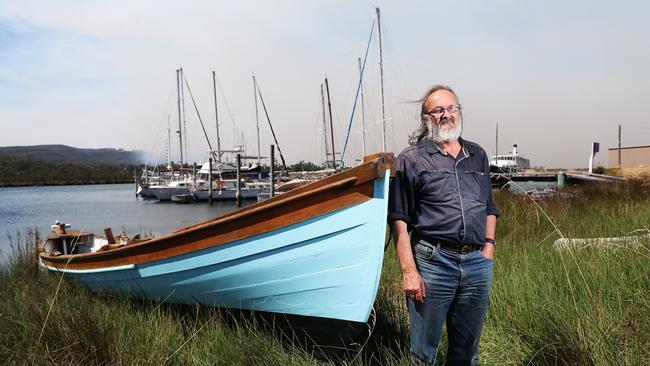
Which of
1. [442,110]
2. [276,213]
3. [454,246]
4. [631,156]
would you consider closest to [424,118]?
[442,110]

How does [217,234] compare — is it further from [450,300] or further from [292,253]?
[450,300]

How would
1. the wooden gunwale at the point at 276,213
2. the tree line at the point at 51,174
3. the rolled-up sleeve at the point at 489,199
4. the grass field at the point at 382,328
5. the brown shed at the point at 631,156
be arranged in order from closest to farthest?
the rolled-up sleeve at the point at 489,199
the grass field at the point at 382,328
the wooden gunwale at the point at 276,213
the brown shed at the point at 631,156
the tree line at the point at 51,174

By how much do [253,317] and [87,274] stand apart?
286 centimetres

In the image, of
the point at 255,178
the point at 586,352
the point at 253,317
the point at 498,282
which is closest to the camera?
the point at 586,352

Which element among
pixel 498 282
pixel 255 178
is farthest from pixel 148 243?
pixel 255 178

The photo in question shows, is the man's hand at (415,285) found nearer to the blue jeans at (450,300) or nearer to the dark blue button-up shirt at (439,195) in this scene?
the blue jeans at (450,300)

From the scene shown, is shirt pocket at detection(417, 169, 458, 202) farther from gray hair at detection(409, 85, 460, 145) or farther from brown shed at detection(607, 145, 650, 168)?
brown shed at detection(607, 145, 650, 168)

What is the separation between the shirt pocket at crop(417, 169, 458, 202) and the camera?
93.4 inches

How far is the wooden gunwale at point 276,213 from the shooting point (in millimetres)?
3191

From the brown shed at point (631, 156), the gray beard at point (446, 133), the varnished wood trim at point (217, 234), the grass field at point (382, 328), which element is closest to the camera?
the gray beard at point (446, 133)

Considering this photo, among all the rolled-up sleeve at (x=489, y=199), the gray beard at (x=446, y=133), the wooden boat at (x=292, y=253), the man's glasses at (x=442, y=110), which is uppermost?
the man's glasses at (x=442, y=110)

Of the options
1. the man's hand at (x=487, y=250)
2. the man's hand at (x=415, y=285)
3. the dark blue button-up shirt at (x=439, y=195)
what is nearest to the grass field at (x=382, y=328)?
the man's hand at (x=415, y=285)

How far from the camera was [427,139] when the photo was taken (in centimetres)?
251

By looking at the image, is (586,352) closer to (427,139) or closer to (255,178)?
(427,139)
